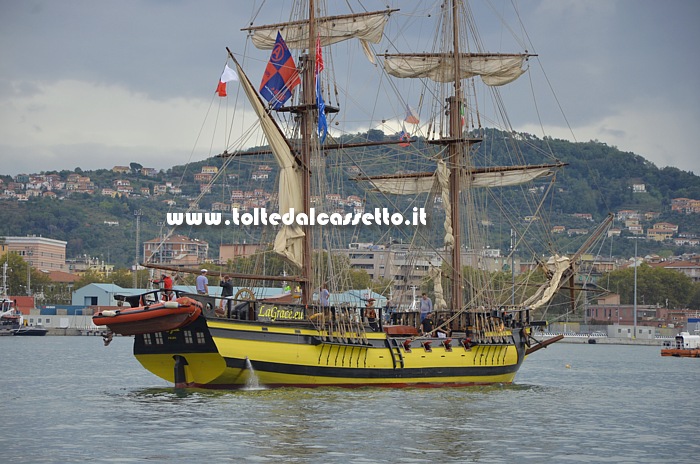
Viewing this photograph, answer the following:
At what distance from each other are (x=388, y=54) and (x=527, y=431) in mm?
30096

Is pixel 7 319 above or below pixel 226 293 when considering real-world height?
below

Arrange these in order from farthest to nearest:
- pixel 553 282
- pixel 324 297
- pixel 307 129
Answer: pixel 553 282, pixel 307 129, pixel 324 297

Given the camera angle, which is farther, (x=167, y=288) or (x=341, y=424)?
(x=167, y=288)

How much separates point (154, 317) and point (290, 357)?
17.7 ft

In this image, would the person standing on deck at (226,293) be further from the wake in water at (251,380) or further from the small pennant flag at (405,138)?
the small pennant flag at (405,138)

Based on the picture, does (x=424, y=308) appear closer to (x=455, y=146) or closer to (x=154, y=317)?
(x=455, y=146)

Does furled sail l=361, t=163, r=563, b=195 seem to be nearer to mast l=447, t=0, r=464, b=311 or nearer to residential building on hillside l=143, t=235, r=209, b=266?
mast l=447, t=0, r=464, b=311

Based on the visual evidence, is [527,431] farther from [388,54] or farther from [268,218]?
[388,54]

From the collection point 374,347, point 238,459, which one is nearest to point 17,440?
point 238,459

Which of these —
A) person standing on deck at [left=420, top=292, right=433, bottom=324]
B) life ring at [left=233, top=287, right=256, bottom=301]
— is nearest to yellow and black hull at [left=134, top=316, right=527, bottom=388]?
life ring at [left=233, top=287, right=256, bottom=301]

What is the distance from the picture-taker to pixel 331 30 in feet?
170

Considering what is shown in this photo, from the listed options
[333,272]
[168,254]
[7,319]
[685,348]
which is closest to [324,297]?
[333,272]


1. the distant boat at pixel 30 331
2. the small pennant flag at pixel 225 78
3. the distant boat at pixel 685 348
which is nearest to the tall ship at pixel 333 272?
the small pennant flag at pixel 225 78

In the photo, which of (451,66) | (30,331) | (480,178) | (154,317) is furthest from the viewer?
(30,331)
